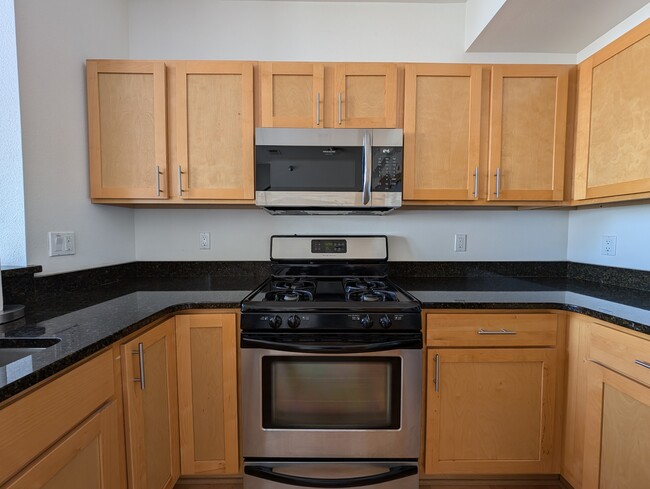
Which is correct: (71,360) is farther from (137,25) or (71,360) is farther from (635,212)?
(635,212)

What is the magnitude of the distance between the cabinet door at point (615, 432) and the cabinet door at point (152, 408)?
179 centimetres

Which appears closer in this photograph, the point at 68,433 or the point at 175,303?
the point at 68,433

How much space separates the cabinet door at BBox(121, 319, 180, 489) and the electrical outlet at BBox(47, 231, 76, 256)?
2.23 ft

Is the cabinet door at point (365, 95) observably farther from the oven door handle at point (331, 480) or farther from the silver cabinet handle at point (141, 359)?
the oven door handle at point (331, 480)

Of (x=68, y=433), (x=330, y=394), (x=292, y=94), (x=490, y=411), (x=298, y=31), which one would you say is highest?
(x=298, y=31)

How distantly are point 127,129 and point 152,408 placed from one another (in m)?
1.39

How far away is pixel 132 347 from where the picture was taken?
1.09 meters

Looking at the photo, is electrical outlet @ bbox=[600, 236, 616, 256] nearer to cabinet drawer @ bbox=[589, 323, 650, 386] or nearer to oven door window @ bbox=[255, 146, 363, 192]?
cabinet drawer @ bbox=[589, 323, 650, 386]

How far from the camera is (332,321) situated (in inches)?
52.1

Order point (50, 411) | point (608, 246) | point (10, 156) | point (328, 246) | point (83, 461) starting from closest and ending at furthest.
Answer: point (50, 411) < point (83, 461) < point (10, 156) < point (608, 246) < point (328, 246)

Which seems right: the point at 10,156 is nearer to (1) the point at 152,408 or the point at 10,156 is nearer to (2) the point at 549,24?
(1) the point at 152,408

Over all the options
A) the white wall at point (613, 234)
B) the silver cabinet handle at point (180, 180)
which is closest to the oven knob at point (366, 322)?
the silver cabinet handle at point (180, 180)

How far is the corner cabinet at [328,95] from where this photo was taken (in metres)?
1.63

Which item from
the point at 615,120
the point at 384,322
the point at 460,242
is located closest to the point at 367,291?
the point at 384,322
